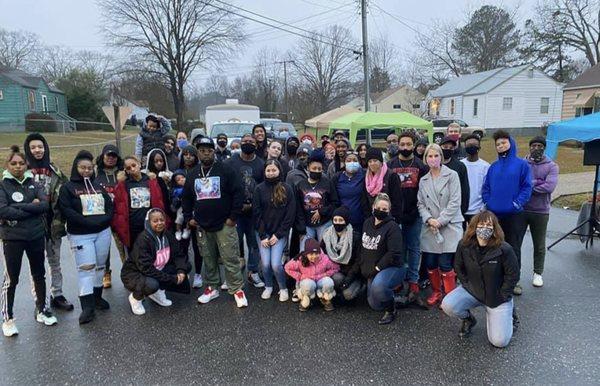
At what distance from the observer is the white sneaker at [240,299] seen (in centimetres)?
474

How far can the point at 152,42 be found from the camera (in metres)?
→ 35.4

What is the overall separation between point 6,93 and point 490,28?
50986 mm

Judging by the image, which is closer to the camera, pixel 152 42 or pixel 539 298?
pixel 539 298

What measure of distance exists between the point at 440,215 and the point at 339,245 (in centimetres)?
117

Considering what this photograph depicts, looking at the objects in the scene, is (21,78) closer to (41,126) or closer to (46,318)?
(41,126)

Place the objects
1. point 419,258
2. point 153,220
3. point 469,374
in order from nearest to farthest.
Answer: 1. point 469,374
2. point 153,220
3. point 419,258

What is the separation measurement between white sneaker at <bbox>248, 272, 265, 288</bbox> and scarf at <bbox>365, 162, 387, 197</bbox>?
191 centimetres

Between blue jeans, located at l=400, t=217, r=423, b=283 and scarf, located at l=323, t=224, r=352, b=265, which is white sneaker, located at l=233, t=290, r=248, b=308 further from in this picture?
blue jeans, located at l=400, t=217, r=423, b=283

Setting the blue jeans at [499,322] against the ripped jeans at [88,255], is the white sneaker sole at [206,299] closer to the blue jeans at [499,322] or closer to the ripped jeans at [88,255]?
the ripped jeans at [88,255]

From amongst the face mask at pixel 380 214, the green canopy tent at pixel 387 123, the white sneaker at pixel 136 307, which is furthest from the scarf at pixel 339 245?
the green canopy tent at pixel 387 123

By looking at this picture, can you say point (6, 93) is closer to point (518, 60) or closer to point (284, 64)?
point (284, 64)

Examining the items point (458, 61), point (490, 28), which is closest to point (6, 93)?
point (458, 61)

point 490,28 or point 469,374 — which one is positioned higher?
point 490,28

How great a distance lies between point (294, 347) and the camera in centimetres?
387
